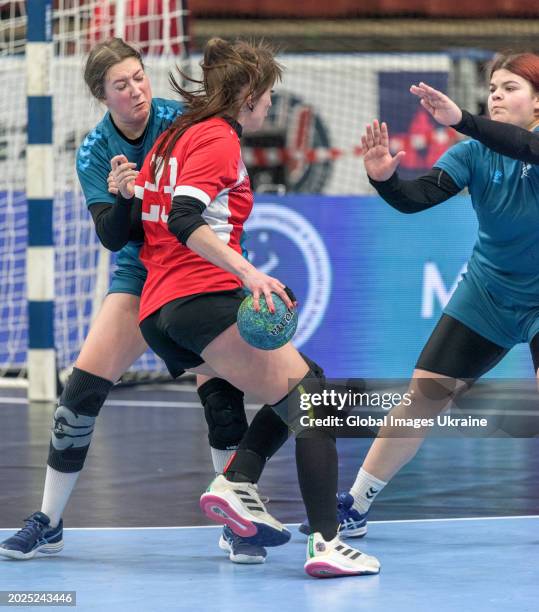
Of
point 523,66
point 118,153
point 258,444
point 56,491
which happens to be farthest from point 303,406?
point 523,66

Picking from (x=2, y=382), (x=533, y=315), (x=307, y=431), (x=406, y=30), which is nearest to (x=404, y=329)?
(x=2, y=382)

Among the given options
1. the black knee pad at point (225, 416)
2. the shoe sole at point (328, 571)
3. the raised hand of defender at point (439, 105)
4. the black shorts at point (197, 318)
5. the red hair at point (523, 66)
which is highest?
the red hair at point (523, 66)

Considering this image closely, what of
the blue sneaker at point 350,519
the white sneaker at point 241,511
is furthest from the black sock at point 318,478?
the blue sneaker at point 350,519

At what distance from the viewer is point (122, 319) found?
530 cm

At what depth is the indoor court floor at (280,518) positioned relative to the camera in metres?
4.65

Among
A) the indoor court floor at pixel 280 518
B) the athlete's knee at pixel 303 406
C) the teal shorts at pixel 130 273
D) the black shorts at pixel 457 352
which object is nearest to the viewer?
the indoor court floor at pixel 280 518

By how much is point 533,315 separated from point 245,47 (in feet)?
4.94

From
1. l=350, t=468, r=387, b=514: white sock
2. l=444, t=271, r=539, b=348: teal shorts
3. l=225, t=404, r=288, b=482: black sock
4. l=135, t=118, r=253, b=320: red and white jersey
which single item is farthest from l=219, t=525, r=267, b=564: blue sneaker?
l=444, t=271, r=539, b=348: teal shorts

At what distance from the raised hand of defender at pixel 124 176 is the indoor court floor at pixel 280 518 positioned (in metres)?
1.33

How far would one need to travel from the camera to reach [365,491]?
5.66 m

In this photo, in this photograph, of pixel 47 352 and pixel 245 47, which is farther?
pixel 47 352

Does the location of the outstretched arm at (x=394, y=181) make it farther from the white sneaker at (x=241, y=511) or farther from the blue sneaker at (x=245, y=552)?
the blue sneaker at (x=245, y=552)

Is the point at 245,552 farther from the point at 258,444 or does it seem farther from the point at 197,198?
the point at 197,198

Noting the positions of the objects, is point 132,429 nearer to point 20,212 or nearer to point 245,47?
point 20,212
